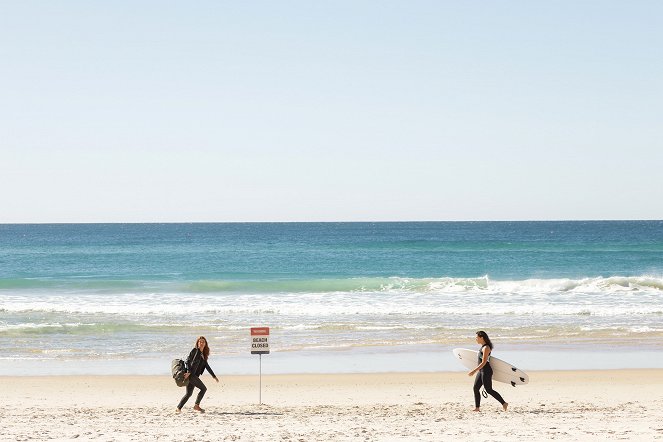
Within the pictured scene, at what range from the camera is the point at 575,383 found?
16.2 m

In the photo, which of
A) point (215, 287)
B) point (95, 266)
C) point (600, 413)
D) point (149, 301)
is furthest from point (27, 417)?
point (95, 266)

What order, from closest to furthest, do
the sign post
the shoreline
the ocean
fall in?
1. the sign post
2. the shoreline
3. the ocean

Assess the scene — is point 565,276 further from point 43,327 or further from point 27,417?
point 27,417

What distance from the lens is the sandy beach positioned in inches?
449

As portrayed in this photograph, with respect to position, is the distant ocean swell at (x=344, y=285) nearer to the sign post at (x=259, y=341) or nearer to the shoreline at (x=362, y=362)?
the shoreline at (x=362, y=362)

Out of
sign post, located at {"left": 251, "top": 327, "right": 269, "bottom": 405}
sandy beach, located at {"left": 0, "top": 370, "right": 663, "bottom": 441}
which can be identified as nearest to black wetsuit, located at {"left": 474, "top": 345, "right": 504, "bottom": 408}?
sandy beach, located at {"left": 0, "top": 370, "right": 663, "bottom": 441}

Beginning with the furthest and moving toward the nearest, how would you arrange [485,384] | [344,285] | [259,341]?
[344,285] → [259,341] → [485,384]

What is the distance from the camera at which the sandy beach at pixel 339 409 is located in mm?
11414

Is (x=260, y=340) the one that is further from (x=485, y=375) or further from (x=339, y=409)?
(x=485, y=375)

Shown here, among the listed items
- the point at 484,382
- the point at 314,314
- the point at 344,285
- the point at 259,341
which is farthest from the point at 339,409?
the point at 344,285

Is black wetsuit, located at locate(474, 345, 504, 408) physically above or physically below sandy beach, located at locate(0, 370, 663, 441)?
above

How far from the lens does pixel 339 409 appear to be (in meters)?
13.8

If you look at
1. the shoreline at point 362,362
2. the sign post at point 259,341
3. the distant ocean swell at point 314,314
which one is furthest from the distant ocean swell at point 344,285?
the sign post at point 259,341

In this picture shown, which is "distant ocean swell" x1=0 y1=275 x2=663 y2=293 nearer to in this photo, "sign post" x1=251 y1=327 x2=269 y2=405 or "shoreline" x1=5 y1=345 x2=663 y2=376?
"shoreline" x1=5 y1=345 x2=663 y2=376
